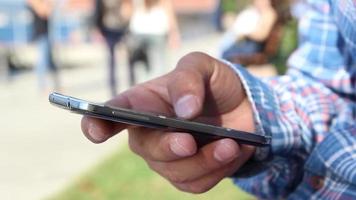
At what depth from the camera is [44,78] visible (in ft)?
38.3

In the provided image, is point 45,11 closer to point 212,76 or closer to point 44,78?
point 44,78

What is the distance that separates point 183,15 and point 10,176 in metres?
16.9

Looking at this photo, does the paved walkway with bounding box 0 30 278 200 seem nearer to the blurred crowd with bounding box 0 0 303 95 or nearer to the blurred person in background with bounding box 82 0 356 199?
the blurred crowd with bounding box 0 0 303 95

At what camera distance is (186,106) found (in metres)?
1.40

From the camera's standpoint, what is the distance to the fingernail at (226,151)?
1.41 metres

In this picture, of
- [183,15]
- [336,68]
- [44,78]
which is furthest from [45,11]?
[183,15]

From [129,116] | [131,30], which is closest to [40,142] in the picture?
[131,30]

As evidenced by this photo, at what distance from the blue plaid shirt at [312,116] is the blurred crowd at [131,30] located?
11.1ft

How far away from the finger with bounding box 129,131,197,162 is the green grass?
3.69 m

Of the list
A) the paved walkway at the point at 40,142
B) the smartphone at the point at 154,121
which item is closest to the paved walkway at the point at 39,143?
the paved walkway at the point at 40,142

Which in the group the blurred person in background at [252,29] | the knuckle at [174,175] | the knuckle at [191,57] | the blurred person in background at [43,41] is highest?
the knuckle at [191,57]

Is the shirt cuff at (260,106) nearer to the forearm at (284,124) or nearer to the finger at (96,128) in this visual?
the forearm at (284,124)

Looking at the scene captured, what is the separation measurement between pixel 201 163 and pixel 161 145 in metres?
0.10

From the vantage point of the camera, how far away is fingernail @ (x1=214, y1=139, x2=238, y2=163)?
1410 mm
